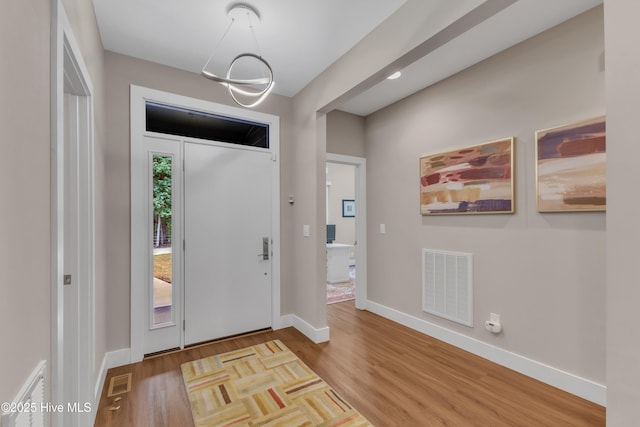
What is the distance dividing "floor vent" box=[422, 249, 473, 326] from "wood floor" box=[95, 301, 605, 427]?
1.11 feet

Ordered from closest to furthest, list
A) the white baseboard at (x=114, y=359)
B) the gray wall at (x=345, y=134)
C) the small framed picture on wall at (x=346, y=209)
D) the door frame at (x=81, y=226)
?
the door frame at (x=81, y=226), the white baseboard at (x=114, y=359), the gray wall at (x=345, y=134), the small framed picture on wall at (x=346, y=209)

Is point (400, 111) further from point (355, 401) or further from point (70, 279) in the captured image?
point (70, 279)

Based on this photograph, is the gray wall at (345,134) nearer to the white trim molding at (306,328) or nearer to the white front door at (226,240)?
the white front door at (226,240)

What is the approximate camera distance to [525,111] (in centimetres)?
244

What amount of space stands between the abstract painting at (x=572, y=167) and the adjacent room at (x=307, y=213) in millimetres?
14

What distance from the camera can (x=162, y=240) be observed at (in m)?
2.77

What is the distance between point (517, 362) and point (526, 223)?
3.80ft

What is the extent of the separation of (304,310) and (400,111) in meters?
2.61

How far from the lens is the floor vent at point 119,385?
7.11 ft

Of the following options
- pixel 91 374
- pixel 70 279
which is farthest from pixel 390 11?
pixel 91 374

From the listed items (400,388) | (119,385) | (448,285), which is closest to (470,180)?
(448,285)

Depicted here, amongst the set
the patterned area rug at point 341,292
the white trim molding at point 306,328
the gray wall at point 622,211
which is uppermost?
the gray wall at point 622,211

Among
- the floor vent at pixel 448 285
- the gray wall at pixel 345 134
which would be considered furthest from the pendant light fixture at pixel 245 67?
the floor vent at pixel 448 285

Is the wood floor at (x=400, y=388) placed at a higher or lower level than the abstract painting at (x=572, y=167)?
lower
